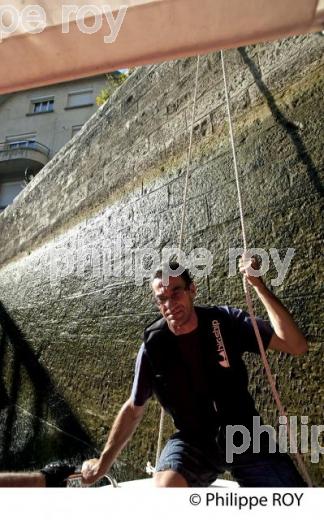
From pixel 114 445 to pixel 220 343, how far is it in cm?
→ 55

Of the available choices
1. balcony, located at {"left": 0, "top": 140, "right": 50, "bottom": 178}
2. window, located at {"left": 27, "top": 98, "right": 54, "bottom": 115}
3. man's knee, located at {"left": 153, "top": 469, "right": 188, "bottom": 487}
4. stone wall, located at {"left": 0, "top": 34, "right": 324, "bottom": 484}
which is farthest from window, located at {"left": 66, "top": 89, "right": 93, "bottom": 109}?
man's knee, located at {"left": 153, "top": 469, "right": 188, "bottom": 487}

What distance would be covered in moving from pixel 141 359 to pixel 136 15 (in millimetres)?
1301

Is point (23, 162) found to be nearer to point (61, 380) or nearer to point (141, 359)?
point (61, 380)

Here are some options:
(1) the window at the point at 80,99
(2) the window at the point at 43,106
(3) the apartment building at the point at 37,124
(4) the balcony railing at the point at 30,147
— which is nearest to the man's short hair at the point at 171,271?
(3) the apartment building at the point at 37,124

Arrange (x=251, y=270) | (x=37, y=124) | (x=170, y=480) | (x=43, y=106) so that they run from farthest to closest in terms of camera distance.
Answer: (x=43, y=106) → (x=37, y=124) → (x=251, y=270) → (x=170, y=480)

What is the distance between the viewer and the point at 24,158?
1341 centimetres

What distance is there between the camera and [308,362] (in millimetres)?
1517

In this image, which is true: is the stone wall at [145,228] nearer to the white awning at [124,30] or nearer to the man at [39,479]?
the white awning at [124,30]

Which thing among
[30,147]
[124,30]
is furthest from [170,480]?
[30,147]

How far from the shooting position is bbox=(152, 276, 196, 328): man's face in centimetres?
131

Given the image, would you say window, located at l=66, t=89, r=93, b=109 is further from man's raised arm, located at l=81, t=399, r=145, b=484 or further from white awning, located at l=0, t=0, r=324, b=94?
man's raised arm, located at l=81, t=399, r=145, b=484

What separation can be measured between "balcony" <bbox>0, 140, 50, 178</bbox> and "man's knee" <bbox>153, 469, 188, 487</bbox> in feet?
46.1

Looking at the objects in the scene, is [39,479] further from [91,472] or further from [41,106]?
[41,106]
